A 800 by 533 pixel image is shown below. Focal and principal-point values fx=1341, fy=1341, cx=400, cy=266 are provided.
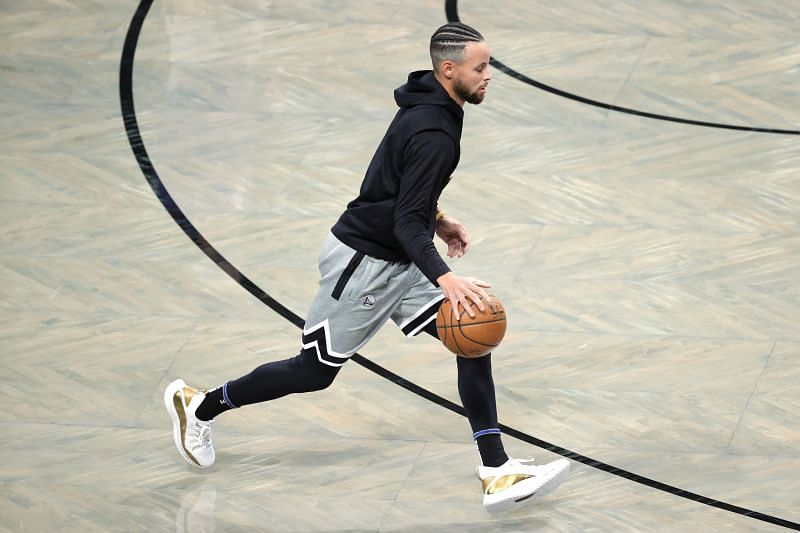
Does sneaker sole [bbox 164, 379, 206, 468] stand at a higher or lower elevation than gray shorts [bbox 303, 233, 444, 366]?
lower

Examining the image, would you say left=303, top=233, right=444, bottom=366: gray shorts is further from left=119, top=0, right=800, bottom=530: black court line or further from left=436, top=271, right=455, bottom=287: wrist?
left=119, top=0, right=800, bottom=530: black court line

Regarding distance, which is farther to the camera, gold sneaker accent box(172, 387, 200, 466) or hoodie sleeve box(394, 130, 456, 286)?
gold sneaker accent box(172, 387, 200, 466)

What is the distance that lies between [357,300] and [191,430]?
0.82 metres

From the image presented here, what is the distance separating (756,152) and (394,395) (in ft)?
8.01

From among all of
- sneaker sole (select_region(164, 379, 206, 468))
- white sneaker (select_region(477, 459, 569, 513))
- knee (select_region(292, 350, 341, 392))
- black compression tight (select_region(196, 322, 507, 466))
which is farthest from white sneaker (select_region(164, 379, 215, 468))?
white sneaker (select_region(477, 459, 569, 513))

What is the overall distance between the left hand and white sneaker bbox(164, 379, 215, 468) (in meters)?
1.00

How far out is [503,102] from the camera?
271 inches

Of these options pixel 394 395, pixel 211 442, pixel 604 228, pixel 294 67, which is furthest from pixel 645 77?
pixel 211 442

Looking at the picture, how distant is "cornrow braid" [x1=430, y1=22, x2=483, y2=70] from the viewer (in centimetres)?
391

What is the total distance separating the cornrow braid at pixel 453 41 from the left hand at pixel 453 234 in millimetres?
611

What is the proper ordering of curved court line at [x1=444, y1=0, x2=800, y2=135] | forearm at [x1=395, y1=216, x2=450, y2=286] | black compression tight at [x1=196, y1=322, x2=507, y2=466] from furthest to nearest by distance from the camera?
curved court line at [x1=444, y1=0, x2=800, y2=135], black compression tight at [x1=196, y1=322, x2=507, y2=466], forearm at [x1=395, y1=216, x2=450, y2=286]

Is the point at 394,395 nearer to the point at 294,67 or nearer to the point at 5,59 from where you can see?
the point at 294,67

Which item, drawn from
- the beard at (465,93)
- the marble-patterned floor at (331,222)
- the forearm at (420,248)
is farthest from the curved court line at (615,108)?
the forearm at (420,248)

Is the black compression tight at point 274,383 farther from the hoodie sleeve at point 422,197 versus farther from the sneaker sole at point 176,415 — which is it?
the hoodie sleeve at point 422,197
